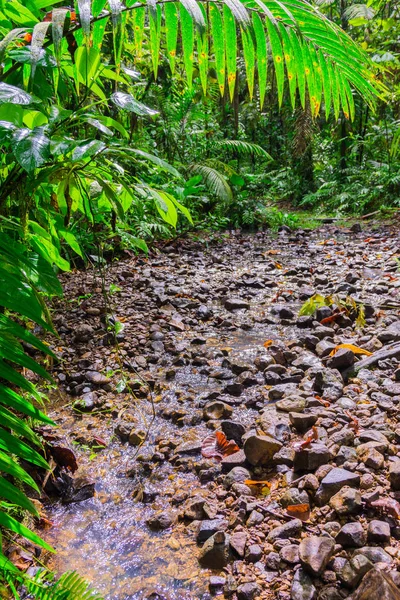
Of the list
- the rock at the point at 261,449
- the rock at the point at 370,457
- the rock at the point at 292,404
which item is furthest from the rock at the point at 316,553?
the rock at the point at 292,404

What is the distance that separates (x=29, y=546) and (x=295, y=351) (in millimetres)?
1663

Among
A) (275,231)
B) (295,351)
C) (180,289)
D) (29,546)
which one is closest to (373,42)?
(275,231)

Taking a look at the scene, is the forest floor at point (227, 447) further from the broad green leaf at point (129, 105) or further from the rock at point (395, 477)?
the broad green leaf at point (129, 105)

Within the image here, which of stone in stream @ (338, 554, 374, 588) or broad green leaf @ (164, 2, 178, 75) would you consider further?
stone in stream @ (338, 554, 374, 588)

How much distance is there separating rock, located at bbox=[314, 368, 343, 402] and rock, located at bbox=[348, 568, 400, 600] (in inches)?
38.6

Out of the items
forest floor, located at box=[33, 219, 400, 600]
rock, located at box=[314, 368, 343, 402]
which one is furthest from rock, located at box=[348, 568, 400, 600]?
rock, located at box=[314, 368, 343, 402]

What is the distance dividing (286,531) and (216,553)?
0.20 m

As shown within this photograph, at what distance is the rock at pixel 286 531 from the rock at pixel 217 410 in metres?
0.73

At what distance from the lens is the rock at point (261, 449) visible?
5.23ft

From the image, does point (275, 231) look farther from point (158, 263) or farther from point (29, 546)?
point (29, 546)

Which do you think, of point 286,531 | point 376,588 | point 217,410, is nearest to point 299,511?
point 286,531

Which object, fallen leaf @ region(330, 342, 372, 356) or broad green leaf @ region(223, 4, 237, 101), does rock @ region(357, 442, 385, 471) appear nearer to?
fallen leaf @ region(330, 342, 372, 356)

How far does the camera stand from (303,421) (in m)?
1.71

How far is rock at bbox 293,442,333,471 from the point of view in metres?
1.46
